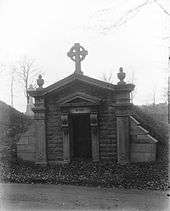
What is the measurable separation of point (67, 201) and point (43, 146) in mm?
4999

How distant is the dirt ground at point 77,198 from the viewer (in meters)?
8.55

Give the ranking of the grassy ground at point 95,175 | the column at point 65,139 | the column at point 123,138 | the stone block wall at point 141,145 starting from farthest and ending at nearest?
the column at point 65,139 → the column at point 123,138 → the stone block wall at point 141,145 → the grassy ground at point 95,175

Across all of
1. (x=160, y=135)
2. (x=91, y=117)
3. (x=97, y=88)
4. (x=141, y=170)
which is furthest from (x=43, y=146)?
(x=160, y=135)

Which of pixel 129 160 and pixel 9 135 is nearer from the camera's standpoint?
pixel 129 160

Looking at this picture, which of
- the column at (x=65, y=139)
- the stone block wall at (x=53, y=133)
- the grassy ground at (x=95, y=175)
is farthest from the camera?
the stone block wall at (x=53, y=133)

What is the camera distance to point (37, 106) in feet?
46.1

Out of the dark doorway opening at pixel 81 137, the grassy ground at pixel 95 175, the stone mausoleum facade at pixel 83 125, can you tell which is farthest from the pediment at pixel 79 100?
the grassy ground at pixel 95 175

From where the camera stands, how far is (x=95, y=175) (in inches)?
484

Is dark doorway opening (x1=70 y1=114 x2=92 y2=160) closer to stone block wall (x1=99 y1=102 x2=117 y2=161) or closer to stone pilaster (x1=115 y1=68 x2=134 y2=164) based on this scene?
stone block wall (x1=99 y1=102 x2=117 y2=161)

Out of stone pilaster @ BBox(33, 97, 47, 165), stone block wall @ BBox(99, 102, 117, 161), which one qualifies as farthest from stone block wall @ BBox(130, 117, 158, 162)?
stone pilaster @ BBox(33, 97, 47, 165)

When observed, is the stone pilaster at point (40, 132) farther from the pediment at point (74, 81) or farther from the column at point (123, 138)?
the column at point (123, 138)

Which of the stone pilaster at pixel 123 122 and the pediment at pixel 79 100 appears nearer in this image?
the stone pilaster at pixel 123 122

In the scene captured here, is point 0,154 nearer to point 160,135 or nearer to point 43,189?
point 43,189

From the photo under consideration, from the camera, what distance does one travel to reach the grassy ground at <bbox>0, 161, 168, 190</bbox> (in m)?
11.4
